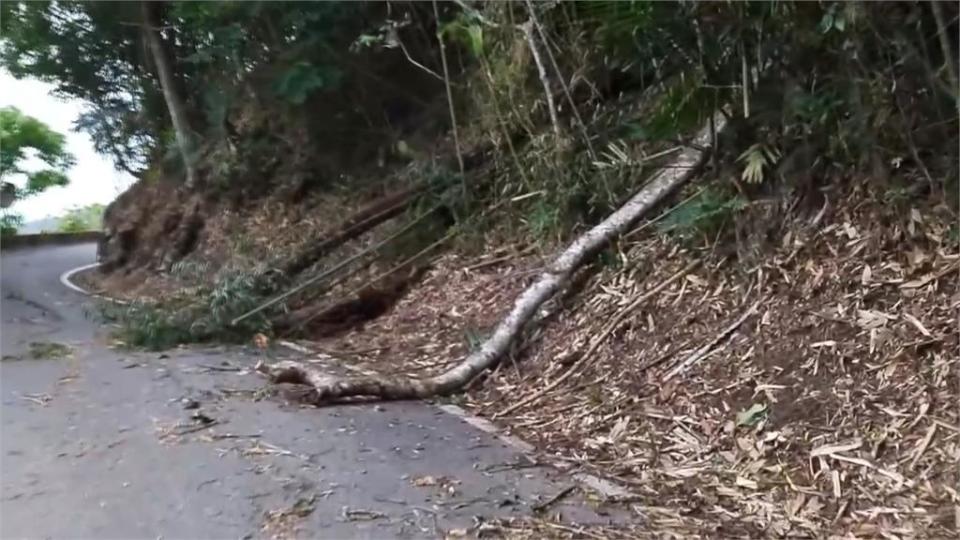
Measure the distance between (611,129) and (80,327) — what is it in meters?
3.83

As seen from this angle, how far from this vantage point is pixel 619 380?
11.5ft

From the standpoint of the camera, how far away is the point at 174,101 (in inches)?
404

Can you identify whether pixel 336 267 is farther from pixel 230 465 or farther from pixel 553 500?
pixel 553 500

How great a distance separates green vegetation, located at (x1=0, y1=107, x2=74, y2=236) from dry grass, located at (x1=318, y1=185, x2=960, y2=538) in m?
5.30

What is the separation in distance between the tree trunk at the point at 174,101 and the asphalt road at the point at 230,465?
20.6 feet

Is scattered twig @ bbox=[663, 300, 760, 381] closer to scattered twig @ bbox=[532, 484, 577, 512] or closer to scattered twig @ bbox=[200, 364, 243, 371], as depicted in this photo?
scattered twig @ bbox=[532, 484, 577, 512]

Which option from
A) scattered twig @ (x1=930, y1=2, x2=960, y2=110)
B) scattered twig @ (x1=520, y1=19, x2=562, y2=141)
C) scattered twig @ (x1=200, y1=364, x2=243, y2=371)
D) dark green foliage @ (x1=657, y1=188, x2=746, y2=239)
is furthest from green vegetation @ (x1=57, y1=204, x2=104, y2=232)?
scattered twig @ (x1=930, y1=2, x2=960, y2=110)

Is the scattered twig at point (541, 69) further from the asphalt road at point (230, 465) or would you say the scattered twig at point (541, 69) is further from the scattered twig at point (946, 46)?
the scattered twig at point (946, 46)

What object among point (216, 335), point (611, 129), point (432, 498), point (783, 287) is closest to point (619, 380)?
point (783, 287)

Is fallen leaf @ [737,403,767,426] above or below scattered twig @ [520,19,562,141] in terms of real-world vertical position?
below

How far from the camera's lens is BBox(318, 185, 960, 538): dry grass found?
2.45m

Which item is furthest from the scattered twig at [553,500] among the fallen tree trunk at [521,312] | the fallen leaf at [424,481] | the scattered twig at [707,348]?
the fallen tree trunk at [521,312]

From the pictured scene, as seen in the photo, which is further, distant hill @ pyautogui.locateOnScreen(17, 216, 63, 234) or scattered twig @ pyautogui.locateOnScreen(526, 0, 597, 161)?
distant hill @ pyautogui.locateOnScreen(17, 216, 63, 234)

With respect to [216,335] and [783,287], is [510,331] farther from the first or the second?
[216,335]
